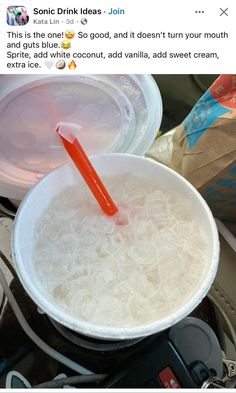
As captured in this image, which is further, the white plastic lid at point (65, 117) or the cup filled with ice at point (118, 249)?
the white plastic lid at point (65, 117)

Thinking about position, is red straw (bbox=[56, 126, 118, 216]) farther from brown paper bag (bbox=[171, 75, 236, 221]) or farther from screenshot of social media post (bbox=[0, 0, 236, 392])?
brown paper bag (bbox=[171, 75, 236, 221])

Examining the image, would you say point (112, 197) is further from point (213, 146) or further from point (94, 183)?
point (213, 146)

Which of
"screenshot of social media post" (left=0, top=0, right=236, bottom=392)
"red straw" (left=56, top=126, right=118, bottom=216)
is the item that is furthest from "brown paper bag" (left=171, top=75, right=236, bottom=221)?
"red straw" (left=56, top=126, right=118, bottom=216)

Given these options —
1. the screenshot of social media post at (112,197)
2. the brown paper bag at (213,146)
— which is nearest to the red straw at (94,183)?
the screenshot of social media post at (112,197)

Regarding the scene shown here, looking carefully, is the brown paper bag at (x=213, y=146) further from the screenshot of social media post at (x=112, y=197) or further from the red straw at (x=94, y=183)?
the red straw at (x=94, y=183)
